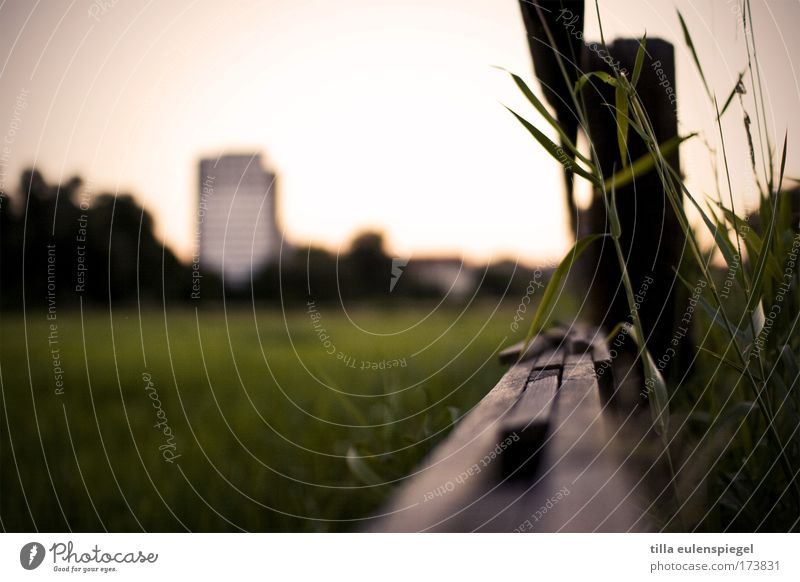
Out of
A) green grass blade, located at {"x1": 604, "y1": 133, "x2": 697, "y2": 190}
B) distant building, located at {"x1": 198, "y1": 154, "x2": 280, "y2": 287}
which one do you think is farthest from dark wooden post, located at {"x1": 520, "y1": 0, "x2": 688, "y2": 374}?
distant building, located at {"x1": 198, "y1": 154, "x2": 280, "y2": 287}

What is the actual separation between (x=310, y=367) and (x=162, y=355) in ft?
0.40

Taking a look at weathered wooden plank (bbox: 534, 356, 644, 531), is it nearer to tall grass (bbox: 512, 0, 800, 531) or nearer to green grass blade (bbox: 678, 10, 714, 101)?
tall grass (bbox: 512, 0, 800, 531)

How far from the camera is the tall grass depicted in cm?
47

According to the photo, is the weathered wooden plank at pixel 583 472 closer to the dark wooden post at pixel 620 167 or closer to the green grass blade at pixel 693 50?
the dark wooden post at pixel 620 167

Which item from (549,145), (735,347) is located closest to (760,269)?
(735,347)

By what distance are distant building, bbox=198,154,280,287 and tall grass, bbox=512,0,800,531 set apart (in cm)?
22

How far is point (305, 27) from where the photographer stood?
1.82ft

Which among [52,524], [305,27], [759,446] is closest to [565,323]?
[759,446]

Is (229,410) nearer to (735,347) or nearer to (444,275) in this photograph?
(444,275)

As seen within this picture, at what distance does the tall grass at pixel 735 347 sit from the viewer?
1.55 feet

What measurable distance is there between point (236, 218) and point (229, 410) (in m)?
0.17

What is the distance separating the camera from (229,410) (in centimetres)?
60
